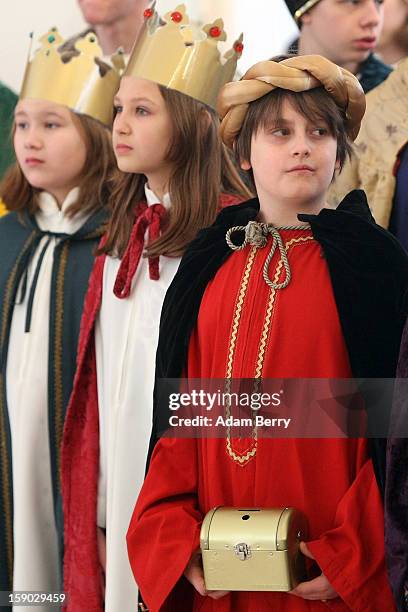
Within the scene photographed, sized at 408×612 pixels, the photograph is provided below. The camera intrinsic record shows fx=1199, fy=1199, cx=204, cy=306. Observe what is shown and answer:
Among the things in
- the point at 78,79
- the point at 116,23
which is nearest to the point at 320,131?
the point at 78,79

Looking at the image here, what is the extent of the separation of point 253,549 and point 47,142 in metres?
1.35

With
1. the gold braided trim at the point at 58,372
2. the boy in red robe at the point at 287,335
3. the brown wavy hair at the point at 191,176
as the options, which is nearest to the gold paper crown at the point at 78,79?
the brown wavy hair at the point at 191,176

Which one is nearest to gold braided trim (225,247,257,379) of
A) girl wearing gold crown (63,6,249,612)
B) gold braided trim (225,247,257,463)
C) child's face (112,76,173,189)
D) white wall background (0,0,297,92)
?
gold braided trim (225,247,257,463)

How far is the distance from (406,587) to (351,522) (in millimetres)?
174

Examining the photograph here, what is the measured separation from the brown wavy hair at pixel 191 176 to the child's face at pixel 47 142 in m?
0.34

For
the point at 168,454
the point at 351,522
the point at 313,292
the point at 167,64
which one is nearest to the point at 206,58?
the point at 167,64

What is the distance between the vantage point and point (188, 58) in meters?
2.62

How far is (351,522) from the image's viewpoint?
1.96 m

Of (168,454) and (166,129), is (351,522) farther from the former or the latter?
(166,129)

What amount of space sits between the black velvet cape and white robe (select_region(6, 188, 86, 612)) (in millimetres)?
736

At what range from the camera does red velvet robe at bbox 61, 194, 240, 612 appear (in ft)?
8.93

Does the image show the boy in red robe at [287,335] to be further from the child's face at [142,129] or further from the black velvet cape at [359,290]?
the child's face at [142,129]

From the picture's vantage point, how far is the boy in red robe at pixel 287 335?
6.62ft

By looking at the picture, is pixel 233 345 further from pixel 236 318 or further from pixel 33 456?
pixel 33 456
